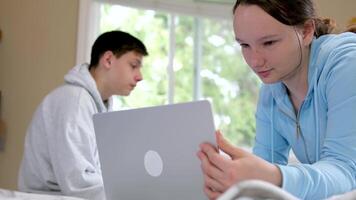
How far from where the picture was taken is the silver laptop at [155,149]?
0.85 metres

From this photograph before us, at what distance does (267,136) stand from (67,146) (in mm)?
764

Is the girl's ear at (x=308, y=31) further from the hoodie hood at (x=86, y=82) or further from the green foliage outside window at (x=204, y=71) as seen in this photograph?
the green foliage outside window at (x=204, y=71)

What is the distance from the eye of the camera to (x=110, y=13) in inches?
112

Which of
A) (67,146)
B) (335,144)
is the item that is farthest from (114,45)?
(335,144)

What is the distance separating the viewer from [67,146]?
1605 millimetres

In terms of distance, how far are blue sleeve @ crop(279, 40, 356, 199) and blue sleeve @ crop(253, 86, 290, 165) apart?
0.22 metres

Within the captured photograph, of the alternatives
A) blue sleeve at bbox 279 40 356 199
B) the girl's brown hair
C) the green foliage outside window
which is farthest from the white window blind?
blue sleeve at bbox 279 40 356 199

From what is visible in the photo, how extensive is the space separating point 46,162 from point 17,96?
40.4 inches

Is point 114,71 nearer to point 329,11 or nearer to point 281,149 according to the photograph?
point 281,149

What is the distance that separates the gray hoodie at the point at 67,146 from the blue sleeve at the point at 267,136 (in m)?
0.64

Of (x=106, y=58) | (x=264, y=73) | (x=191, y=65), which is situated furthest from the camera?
(x=191, y=65)

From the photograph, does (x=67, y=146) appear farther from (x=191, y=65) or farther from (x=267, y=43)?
(x=191, y=65)

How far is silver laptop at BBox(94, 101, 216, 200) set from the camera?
2.79ft

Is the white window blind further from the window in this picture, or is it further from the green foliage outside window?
the green foliage outside window
